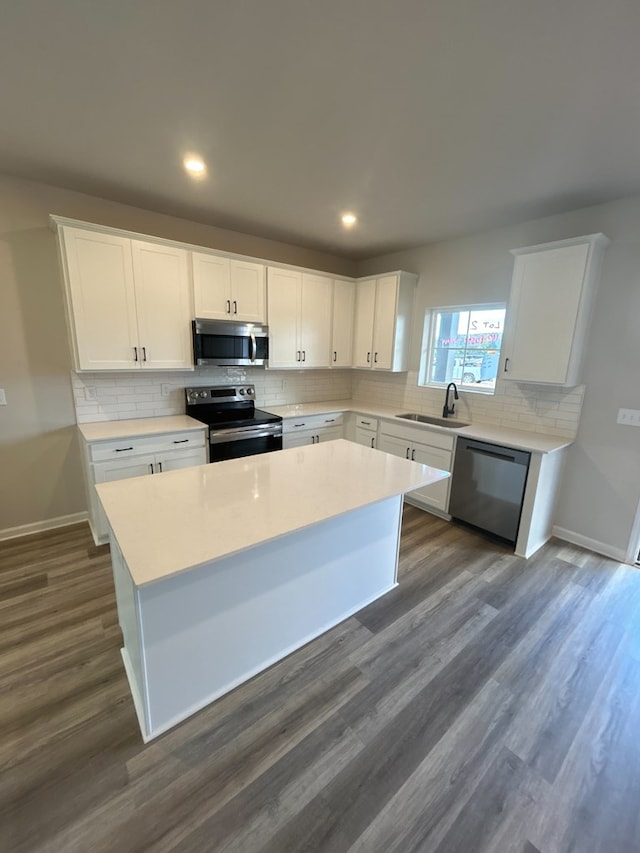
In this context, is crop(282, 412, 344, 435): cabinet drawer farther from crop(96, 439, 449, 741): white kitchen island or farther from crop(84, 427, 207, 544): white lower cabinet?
crop(96, 439, 449, 741): white kitchen island

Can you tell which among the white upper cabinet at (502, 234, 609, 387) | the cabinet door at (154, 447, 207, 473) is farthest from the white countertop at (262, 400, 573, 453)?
the cabinet door at (154, 447, 207, 473)

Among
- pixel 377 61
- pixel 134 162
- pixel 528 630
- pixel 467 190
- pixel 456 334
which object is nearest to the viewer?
pixel 377 61

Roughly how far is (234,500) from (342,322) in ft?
10.7

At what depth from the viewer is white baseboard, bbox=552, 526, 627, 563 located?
9.44 ft

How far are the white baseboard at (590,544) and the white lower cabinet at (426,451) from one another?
39.9 inches

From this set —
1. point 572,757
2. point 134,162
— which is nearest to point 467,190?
point 134,162

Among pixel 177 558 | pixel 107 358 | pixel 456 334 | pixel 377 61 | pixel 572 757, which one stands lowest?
pixel 572 757

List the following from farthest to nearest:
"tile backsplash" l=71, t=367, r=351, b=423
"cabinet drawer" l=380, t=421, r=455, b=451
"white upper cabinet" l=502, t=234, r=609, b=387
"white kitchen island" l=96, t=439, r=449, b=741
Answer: "cabinet drawer" l=380, t=421, r=455, b=451 < "tile backsplash" l=71, t=367, r=351, b=423 < "white upper cabinet" l=502, t=234, r=609, b=387 < "white kitchen island" l=96, t=439, r=449, b=741

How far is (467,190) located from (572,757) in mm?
3314

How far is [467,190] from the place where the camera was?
8.38ft

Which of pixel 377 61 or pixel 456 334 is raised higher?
pixel 377 61

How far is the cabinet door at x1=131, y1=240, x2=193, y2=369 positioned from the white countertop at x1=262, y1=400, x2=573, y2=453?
1.27 meters

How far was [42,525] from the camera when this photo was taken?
3.08 meters

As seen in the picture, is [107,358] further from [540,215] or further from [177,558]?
[540,215]
